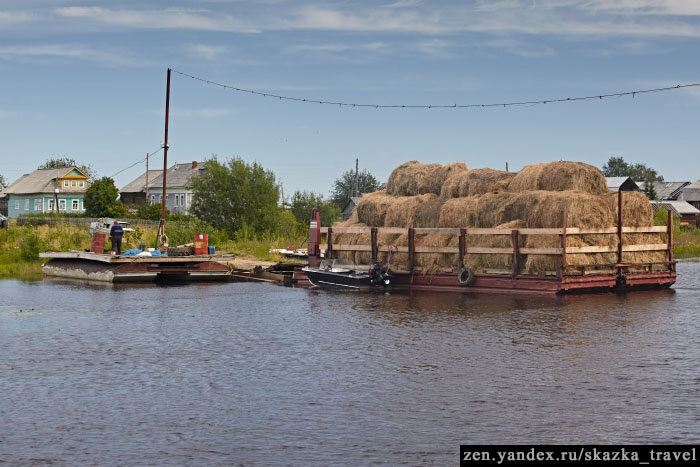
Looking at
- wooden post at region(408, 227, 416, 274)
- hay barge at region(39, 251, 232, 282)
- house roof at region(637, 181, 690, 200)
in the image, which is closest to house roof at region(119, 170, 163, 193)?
hay barge at region(39, 251, 232, 282)

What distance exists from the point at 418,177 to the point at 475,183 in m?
3.52

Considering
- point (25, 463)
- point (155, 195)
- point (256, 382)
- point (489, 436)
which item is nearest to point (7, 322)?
point (256, 382)

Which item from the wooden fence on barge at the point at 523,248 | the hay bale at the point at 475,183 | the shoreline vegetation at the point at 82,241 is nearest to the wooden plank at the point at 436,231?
the wooden fence on barge at the point at 523,248

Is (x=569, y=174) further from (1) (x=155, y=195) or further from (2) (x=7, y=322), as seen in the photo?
(1) (x=155, y=195)

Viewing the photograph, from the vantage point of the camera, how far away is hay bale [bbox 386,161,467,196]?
35156mm

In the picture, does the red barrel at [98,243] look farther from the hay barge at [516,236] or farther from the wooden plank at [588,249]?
the wooden plank at [588,249]

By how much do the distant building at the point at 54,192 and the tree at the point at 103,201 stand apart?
1635 centimetres

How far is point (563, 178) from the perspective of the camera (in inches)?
1201

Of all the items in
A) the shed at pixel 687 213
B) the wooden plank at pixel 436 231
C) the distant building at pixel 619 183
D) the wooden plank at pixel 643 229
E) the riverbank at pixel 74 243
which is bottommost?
the riverbank at pixel 74 243

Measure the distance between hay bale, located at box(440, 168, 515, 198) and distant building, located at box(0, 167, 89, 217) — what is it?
82040mm

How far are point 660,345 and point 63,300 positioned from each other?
800 inches

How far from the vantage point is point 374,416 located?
10969mm

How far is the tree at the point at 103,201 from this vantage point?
85688mm

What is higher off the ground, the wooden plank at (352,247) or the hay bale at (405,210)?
the hay bale at (405,210)
